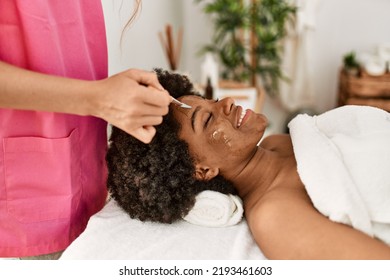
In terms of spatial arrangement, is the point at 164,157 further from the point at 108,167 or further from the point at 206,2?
the point at 206,2

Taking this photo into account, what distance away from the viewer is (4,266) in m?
1.04

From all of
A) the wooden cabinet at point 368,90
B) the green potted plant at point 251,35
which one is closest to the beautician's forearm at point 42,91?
the green potted plant at point 251,35

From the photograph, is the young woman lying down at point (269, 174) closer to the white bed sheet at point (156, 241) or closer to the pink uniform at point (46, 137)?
the white bed sheet at point (156, 241)

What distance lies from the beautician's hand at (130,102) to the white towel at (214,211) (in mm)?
402

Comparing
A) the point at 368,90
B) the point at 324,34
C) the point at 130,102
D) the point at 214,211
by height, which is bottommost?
the point at 368,90

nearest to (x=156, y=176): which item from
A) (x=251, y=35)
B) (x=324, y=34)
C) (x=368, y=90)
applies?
(x=251, y=35)

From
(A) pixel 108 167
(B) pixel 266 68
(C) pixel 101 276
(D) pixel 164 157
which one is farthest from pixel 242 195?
(B) pixel 266 68

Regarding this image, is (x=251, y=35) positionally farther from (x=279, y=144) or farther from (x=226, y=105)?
(x=226, y=105)

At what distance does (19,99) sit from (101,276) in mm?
475

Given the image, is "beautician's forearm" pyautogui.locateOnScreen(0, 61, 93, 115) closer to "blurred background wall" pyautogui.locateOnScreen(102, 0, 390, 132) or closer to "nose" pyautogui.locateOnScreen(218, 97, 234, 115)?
"nose" pyautogui.locateOnScreen(218, 97, 234, 115)

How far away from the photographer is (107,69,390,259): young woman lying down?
41.0 inches

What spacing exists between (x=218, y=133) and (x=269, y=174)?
0.23 meters

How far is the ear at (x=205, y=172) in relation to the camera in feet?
4.30

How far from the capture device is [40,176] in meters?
1.14
